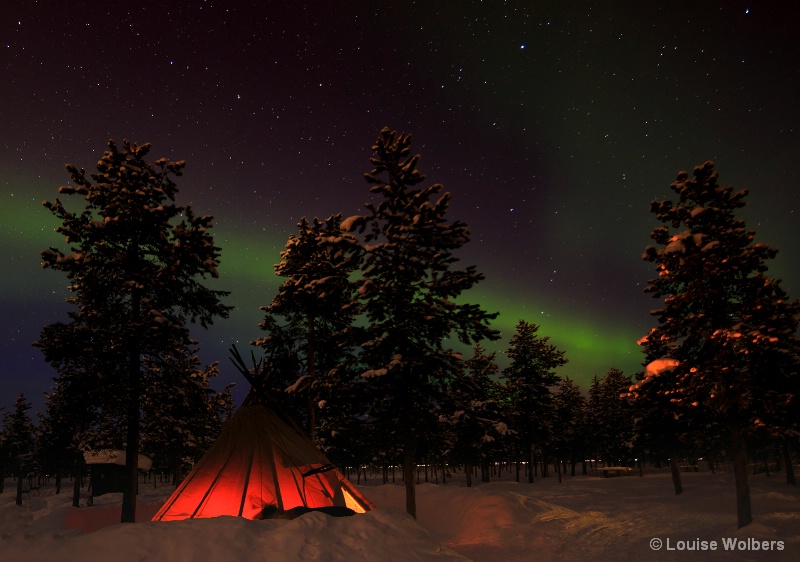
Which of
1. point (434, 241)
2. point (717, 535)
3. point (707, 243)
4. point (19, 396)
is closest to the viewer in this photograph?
point (717, 535)

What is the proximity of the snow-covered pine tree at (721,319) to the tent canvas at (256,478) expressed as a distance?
1089 centimetres

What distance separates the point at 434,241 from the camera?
1797 cm

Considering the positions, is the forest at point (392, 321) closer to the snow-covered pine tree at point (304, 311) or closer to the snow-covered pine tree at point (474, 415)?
the snow-covered pine tree at point (474, 415)

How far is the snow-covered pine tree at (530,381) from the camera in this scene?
138ft

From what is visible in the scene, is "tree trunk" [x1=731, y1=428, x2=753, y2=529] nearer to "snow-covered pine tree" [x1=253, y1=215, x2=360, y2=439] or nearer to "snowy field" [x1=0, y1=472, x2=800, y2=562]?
"snowy field" [x1=0, y1=472, x2=800, y2=562]

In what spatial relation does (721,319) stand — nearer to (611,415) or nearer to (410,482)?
(410,482)

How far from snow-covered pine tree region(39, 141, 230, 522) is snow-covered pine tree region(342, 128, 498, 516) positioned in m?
5.98

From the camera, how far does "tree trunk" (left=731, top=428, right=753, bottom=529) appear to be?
1477cm

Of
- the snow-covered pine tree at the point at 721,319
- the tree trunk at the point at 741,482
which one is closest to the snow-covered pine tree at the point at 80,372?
the snow-covered pine tree at the point at 721,319

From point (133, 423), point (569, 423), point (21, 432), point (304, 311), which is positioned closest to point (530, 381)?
point (569, 423)

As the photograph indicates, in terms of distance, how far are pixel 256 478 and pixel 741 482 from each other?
1399 cm

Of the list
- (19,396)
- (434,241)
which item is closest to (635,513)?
(434,241)

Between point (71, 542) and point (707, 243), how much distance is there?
1704cm

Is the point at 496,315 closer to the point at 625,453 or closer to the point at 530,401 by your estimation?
the point at 530,401
